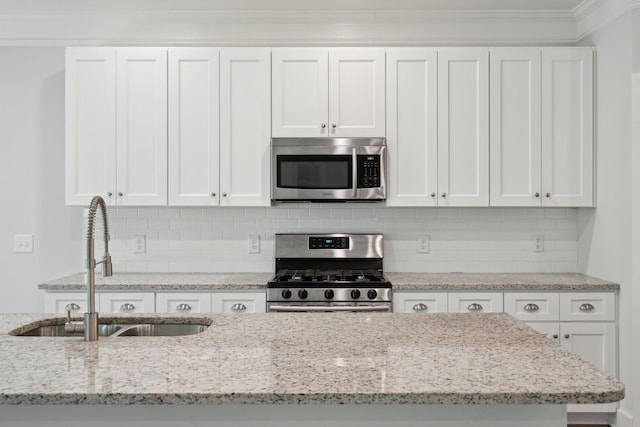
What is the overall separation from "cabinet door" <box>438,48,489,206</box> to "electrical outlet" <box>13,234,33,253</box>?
2.99 metres

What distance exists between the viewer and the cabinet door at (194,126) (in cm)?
366

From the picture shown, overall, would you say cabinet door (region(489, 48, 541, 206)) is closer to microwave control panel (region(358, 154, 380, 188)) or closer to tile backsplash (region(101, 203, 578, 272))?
tile backsplash (region(101, 203, 578, 272))

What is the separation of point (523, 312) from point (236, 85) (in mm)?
2407

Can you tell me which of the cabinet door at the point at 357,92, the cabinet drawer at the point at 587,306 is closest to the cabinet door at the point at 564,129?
the cabinet drawer at the point at 587,306

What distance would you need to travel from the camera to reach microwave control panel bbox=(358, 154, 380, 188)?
3631 millimetres

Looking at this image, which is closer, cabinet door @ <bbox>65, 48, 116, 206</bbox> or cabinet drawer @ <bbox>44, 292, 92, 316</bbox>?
cabinet drawer @ <bbox>44, 292, 92, 316</bbox>

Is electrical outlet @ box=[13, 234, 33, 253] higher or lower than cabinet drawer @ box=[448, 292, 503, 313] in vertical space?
higher

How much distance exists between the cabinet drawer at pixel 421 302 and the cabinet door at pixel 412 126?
631mm

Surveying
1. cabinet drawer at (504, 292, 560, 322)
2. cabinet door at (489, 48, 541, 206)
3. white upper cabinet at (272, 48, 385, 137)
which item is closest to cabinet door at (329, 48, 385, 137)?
white upper cabinet at (272, 48, 385, 137)

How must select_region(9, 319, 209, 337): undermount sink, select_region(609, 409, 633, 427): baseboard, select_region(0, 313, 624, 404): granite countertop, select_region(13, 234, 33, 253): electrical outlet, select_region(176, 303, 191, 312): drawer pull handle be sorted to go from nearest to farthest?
select_region(0, 313, 624, 404): granite countertop < select_region(9, 319, 209, 337): undermount sink < select_region(609, 409, 633, 427): baseboard < select_region(176, 303, 191, 312): drawer pull handle < select_region(13, 234, 33, 253): electrical outlet

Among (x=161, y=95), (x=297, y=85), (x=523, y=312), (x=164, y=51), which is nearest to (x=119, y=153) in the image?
(x=161, y=95)

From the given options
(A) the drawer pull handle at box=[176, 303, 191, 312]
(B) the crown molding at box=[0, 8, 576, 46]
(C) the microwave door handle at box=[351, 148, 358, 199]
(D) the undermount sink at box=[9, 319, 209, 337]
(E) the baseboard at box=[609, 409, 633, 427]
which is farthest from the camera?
(B) the crown molding at box=[0, 8, 576, 46]

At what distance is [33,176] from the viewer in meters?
3.98

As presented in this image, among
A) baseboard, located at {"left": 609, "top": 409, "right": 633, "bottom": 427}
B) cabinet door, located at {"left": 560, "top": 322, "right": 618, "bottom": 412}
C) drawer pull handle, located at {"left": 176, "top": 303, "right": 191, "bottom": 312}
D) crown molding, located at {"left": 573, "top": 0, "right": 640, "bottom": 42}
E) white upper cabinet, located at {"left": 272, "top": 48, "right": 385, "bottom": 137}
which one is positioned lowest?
baseboard, located at {"left": 609, "top": 409, "right": 633, "bottom": 427}
